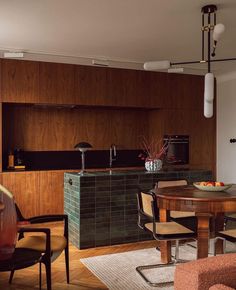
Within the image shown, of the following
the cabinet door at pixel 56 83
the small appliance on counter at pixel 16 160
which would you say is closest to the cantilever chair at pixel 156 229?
the cabinet door at pixel 56 83

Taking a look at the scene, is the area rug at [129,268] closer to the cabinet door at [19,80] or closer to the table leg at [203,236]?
the table leg at [203,236]

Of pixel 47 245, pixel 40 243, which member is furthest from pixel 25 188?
pixel 47 245

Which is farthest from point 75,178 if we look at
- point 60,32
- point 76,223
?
point 60,32

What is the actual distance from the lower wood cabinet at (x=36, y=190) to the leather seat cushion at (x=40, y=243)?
2351 mm

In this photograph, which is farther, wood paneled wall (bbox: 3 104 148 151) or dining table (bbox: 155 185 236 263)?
wood paneled wall (bbox: 3 104 148 151)

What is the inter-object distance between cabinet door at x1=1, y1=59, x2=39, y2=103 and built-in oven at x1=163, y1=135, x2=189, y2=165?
96.3 inches

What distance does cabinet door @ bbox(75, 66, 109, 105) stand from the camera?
5.62 meters

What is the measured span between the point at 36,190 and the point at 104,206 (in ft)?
5.36

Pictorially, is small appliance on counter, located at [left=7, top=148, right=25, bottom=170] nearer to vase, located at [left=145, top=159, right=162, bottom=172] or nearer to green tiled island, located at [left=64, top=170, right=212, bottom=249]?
green tiled island, located at [left=64, top=170, right=212, bottom=249]

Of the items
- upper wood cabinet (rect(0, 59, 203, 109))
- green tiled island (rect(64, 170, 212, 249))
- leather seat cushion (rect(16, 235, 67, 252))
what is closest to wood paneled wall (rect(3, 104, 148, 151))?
upper wood cabinet (rect(0, 59, 203, 109))

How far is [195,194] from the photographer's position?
3.16 m

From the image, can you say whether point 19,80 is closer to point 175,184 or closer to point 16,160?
point 16,160

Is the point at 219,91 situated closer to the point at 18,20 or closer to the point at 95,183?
the point at 95,183

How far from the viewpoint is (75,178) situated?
161 inches
